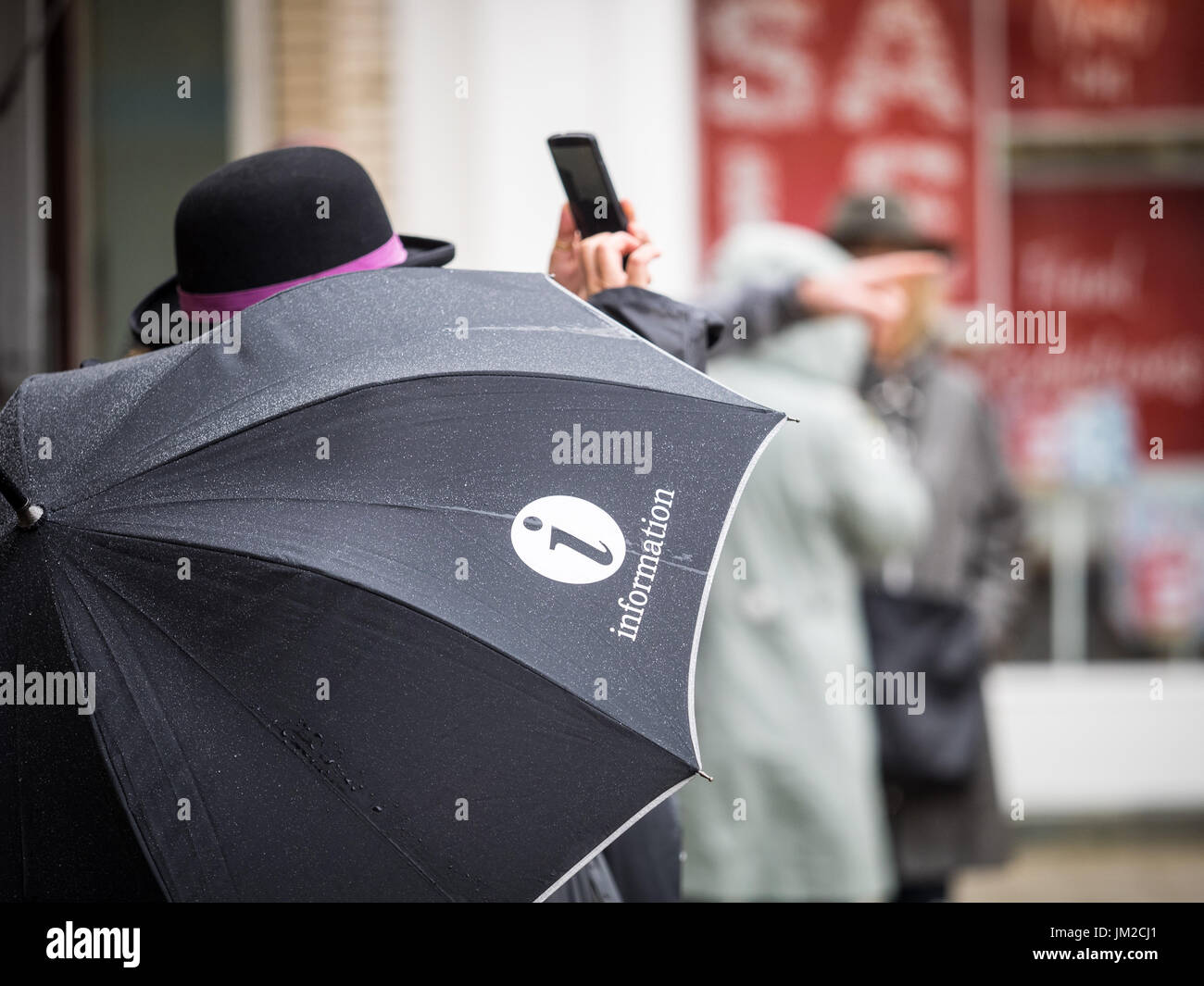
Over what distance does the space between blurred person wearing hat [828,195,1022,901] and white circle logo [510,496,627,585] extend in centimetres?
253

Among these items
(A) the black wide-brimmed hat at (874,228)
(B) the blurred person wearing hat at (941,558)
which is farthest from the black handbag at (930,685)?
(A) the black wide-brimmed hat at (874,228)

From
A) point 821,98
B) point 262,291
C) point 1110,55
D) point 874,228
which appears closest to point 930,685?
point 874,228

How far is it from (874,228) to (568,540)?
3.53m

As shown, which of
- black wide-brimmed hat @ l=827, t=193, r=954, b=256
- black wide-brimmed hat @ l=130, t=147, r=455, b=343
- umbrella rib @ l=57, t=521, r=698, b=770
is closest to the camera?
umbrella rib @ l=57, t=521, r=698, b=770

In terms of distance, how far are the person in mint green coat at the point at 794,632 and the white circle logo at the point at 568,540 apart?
215 cm

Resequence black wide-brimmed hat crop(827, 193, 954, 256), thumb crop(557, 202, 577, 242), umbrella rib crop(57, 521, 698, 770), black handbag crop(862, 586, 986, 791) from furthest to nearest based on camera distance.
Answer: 1. black wide-brimmed hat crop(827, 193, 954, 256)
2. black handbag crop(862, 586, 986, 791)
3. thumb crop(557, 202, 577, 242)
4. umbrella rib crop(57, 521, 698, 770)

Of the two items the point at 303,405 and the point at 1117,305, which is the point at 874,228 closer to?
the point at 1117,305

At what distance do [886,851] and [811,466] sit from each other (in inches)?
45.2

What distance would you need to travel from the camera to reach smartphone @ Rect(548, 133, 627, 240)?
6.95ft

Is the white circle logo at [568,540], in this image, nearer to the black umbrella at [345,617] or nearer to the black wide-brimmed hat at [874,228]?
the black umbrella at [345,617]

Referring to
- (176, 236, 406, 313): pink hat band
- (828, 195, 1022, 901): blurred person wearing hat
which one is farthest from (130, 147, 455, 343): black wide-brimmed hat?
(828, 195, 1022, 901): blurred person wearing hat

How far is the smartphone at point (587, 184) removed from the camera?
6.95ft

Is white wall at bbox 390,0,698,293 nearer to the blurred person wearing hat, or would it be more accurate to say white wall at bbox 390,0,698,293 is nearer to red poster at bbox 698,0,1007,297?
red poster at bbox 698,0,1007,297
